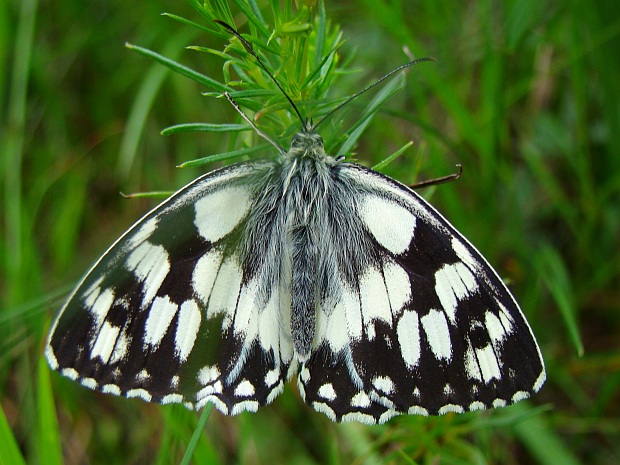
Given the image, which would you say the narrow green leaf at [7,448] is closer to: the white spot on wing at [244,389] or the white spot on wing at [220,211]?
the white spot on wing at [244,389]

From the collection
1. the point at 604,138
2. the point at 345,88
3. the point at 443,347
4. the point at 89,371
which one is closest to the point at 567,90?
the point at 604,138

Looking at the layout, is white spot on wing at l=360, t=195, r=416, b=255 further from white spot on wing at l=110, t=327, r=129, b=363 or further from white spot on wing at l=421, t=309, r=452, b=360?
white spot on wing at l=110, t=327, r=129, b=363

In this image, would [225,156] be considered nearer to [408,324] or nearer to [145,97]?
[408,324]

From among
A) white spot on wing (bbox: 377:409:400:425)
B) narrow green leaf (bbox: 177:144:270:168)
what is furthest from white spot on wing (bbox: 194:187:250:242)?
white spot on wing (bbox: 377:409:400:425)

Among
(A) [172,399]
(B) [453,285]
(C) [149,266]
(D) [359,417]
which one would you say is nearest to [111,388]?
(A) [172,399]

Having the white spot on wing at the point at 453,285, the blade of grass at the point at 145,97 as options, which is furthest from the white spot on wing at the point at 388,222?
the blade of grass at the point at 145,97

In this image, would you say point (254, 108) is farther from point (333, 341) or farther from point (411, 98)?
point (411, 98)
